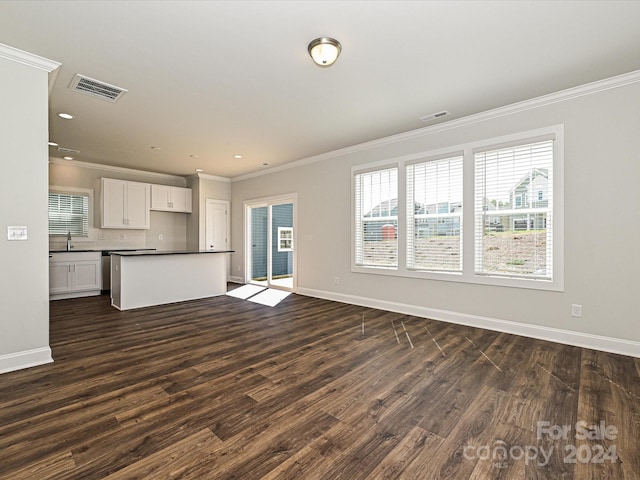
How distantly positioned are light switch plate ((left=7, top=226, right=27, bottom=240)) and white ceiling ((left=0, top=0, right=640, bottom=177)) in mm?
1572

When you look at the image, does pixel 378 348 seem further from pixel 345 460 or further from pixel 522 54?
pixel 522 54

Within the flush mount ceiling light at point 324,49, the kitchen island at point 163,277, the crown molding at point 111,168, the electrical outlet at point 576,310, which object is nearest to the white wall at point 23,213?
the kitchen island at point 163,277

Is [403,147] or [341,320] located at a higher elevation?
[403,147]

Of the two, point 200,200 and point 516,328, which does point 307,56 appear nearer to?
point 516,328

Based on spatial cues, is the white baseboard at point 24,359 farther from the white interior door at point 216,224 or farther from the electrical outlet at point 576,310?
the electrical outlet at point 576,310

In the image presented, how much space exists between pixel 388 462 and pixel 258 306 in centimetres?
394

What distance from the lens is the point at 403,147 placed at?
15.9 ft

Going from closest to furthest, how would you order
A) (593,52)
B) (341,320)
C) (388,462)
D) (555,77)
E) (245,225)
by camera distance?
(388,462) < (593,52) < (555,77) < (341,320) < (245,225)

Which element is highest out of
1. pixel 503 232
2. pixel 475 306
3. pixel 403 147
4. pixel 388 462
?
pixel 403 147

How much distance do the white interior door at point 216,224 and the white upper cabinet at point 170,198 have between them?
559mm

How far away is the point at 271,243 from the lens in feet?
24.1

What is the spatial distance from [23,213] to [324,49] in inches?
120

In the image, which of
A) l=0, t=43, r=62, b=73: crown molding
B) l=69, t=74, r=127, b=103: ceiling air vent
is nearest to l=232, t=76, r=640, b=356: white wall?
l=69, t=74, r=127, b=103: ceiling air vent

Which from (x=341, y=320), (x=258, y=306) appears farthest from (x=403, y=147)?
(x=258, y=306)
